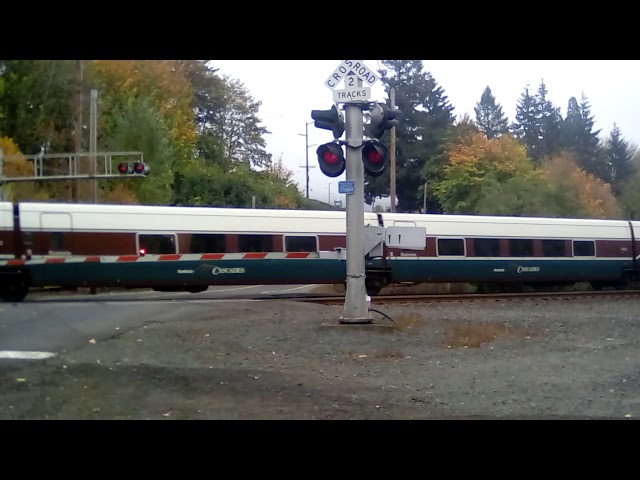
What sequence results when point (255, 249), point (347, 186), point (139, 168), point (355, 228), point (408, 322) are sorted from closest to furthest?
point (347, 186) → point (355, 228) → point (408, 322) → point (255, 249) → point (139, 168)

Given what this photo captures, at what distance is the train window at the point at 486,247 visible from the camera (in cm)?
2316

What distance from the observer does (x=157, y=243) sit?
66.4 ft

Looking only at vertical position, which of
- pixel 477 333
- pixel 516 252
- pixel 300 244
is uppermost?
pixel 300 244

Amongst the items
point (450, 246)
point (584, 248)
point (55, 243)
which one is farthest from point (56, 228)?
point (584, 248)

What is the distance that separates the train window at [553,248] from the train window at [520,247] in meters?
0.55

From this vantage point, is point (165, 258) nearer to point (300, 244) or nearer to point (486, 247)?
point (300, 244)

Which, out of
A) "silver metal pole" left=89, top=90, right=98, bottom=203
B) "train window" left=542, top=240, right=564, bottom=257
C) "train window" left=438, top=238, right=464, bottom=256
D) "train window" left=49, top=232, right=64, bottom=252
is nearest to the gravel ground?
"train window" left=49, top=232, right=64, bottom=252

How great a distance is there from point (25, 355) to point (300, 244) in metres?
11.9

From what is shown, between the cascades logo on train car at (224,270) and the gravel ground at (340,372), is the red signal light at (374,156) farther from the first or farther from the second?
the cascades logo on train car at (224,270)

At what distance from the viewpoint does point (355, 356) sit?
10711mm

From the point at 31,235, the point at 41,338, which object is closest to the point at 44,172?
the point at 31,235

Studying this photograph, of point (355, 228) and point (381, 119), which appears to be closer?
point (381, 119)

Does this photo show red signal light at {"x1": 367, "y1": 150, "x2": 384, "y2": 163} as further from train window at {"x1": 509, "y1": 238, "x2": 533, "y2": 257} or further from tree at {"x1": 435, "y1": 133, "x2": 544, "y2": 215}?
tree at {"x1": 435, "y1": 133, "x2": 544, "y2": 215}

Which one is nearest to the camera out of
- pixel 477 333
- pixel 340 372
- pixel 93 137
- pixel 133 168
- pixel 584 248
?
pixel 340 372
